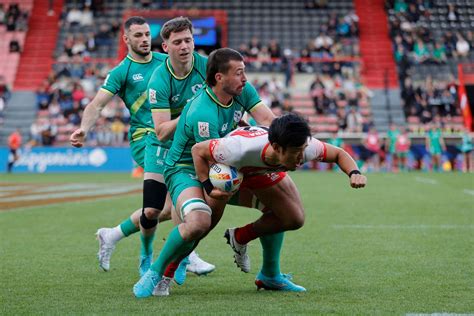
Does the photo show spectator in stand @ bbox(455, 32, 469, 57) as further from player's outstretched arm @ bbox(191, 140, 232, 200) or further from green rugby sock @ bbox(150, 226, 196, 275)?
player's outstretched arm @ bbox(191, 140, 232, 200)

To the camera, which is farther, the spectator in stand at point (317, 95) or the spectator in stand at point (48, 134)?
the spectator in stand at point (317, 95)

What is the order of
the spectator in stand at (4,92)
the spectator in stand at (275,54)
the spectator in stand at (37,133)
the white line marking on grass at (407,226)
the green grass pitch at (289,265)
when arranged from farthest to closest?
the spectator in stand at (275,54)
the spectator in stand at (4,92)
the spectator in stand at (37,133)
the white line marking on grass at (407,226)
the green grass pitch at (289,265)

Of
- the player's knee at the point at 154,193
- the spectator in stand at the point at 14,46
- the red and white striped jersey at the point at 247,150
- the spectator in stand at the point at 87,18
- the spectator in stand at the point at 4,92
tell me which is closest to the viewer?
the red and white striped jersey at the point at 247,150

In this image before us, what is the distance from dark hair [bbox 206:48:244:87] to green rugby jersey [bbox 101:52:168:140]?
1.76 metres

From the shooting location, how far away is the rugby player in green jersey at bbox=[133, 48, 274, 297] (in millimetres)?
6699

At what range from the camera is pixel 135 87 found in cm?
852

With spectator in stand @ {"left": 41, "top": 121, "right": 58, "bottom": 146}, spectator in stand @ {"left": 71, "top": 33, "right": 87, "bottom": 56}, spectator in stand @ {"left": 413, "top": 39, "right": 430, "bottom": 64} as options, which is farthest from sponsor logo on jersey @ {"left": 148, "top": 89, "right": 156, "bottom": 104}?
spectator in stand @ {"left": 413, "top": 39, "right": 430, "bottom": 64}

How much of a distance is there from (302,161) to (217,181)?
64 centimetres

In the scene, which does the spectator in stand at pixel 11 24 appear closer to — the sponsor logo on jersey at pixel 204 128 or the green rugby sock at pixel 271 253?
the green rugby sock at pixel 271 253

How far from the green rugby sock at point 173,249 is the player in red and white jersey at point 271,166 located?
1.53 feet

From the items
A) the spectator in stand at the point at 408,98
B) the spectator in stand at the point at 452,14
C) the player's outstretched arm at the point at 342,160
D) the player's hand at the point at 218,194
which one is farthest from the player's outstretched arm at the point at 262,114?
the spectator in stand at the point at 452,14

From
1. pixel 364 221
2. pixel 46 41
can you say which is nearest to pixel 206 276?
pixel 364 221

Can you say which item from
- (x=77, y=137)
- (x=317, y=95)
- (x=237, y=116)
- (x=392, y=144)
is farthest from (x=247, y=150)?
(x=317, y=95)

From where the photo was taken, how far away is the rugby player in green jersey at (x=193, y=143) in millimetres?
6699
